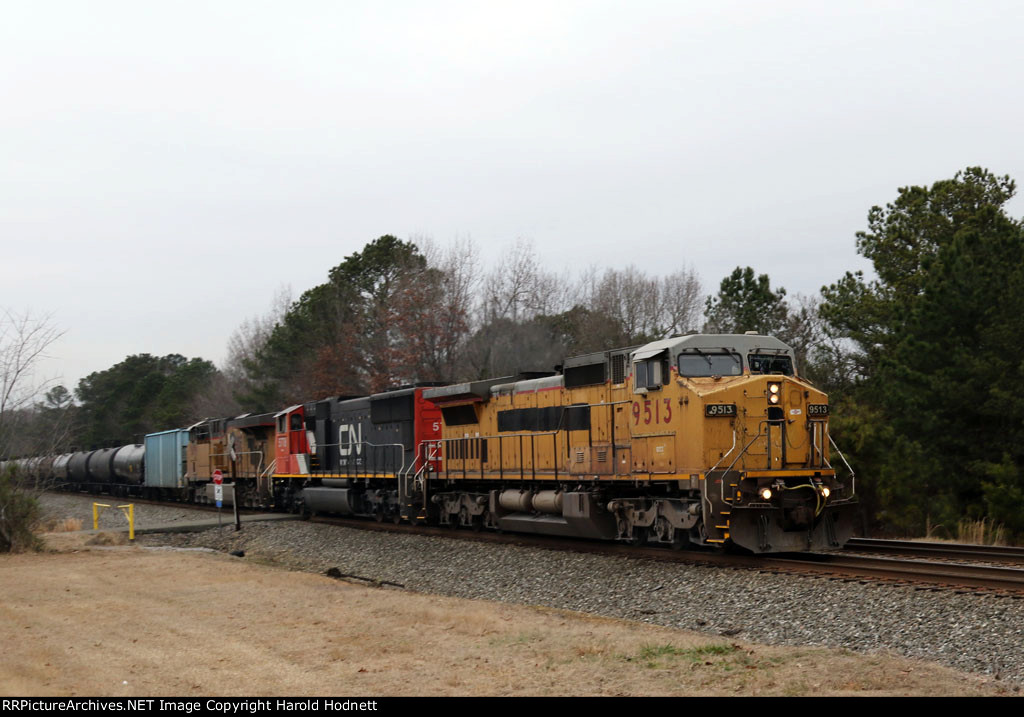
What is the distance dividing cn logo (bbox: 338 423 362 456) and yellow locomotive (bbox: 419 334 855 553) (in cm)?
841

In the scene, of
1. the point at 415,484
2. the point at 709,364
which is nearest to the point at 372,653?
the point at 709,364

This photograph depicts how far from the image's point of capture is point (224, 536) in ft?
81.3

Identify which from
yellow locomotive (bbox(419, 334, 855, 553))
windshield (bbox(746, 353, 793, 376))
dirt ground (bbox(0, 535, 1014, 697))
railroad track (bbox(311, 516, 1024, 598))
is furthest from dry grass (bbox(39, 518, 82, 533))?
windshield (bbox(746, 353, 793, 376))

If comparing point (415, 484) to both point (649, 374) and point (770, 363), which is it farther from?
point (770, 363)

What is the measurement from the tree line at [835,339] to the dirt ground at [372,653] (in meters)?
13.9

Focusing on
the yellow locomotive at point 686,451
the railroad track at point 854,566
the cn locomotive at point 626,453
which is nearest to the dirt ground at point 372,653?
the railroad track at point 854,566

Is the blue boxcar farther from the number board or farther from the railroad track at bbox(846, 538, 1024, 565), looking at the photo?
the number board

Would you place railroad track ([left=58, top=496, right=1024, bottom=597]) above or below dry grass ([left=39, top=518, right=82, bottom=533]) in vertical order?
above

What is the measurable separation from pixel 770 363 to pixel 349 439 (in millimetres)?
14773

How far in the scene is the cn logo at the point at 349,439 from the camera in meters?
26.7

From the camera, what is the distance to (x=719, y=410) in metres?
14.4

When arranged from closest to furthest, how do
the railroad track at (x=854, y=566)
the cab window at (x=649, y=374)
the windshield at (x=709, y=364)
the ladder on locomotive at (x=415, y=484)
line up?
the railroad track at (x=854, y=566) → the windshield at (x=709, y=364) → the cab window at (x=649, y=374) → the ladder on locomotive at (x=415, y=484)

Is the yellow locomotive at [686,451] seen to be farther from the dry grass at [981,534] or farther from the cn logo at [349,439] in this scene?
the cn logo at [349,439]

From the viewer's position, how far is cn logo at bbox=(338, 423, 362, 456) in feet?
87.4
